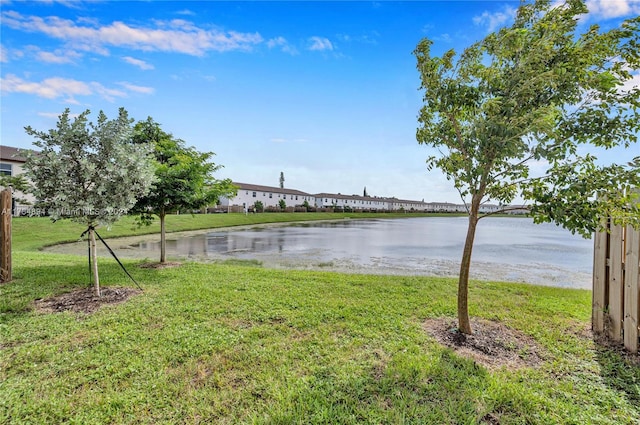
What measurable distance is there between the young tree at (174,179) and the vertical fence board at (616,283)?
8563mm

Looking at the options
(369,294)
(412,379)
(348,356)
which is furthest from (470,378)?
(369,294)

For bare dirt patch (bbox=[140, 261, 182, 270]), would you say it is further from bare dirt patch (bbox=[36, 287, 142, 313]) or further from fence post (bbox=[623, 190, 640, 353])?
fence post (bbox=[623, 190, 640, 353])

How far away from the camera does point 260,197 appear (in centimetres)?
5844

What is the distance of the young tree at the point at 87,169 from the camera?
4.67 m

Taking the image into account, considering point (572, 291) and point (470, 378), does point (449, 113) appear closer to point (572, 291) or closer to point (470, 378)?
point (470, 378)

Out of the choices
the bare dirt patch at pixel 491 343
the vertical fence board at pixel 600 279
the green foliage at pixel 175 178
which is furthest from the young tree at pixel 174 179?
the vertical fence board at pixel 600 279

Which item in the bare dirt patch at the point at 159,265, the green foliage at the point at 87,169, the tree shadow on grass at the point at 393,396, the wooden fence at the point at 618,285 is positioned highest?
the green foliage at the point at 87,169

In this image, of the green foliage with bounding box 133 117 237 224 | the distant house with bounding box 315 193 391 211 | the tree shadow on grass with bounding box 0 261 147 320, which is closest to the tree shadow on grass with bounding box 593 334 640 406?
the tree shadow on grass with bounding box 0 261 147 320

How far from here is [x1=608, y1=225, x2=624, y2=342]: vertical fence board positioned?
3.67 metres

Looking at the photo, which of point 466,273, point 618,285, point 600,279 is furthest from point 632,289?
point 466,273

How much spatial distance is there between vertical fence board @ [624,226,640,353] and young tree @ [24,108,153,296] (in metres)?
7.13

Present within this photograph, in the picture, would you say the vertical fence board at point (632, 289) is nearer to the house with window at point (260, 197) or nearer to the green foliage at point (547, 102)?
the green foliage at point (547, 102)

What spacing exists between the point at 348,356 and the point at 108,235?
18.0m

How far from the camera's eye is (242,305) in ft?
16.5
